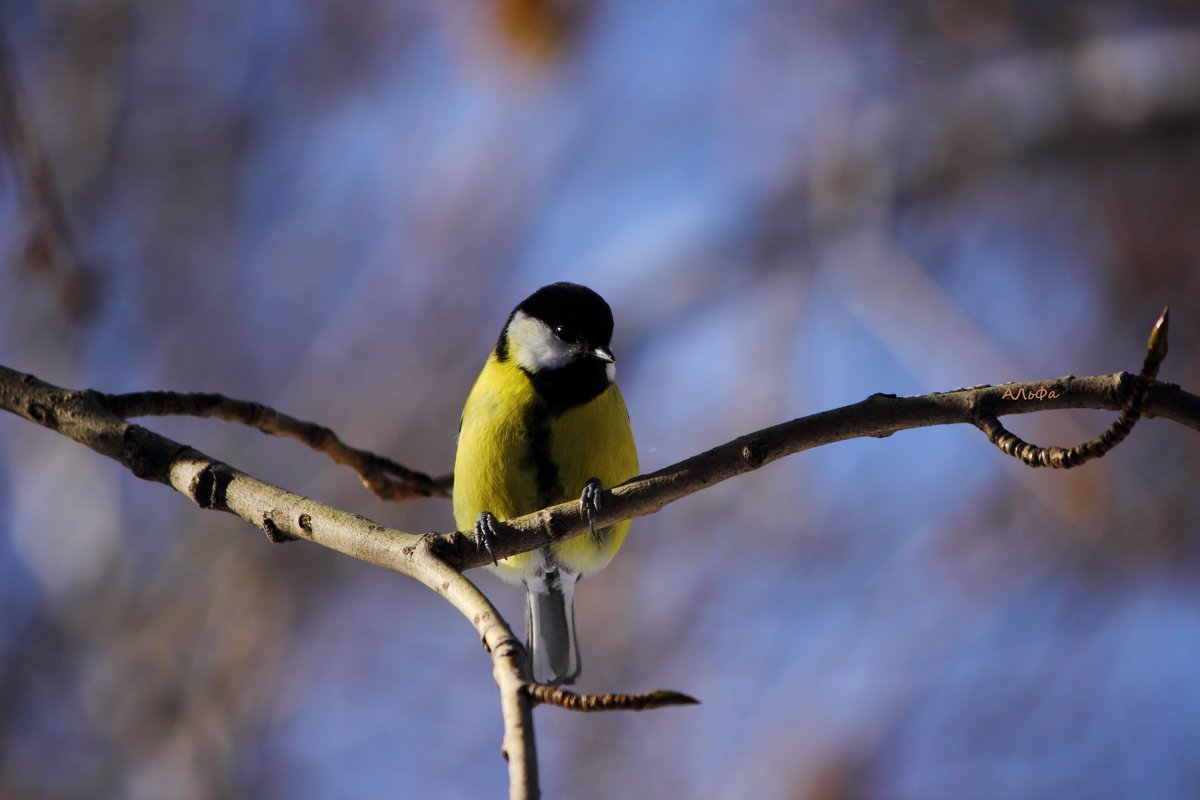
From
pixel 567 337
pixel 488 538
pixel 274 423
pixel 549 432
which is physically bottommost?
pixel 488 538

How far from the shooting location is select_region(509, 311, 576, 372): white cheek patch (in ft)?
10.5

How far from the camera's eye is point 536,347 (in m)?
3.29

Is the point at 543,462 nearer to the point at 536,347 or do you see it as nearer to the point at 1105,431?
the point at 536,347

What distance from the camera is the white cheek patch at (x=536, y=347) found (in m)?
3.19

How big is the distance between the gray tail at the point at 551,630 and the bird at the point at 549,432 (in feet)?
0.05

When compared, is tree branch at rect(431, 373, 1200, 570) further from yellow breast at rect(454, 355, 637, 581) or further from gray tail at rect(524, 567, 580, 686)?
gray tail at rect(524, 567, 580, 686)

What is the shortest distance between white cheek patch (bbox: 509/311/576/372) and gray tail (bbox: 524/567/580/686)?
76cm

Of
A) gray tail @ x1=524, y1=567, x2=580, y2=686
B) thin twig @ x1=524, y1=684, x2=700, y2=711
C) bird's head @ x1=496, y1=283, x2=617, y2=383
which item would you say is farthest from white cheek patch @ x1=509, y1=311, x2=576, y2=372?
thin twig @ x1=524, y1=684, x2=700, y2=711

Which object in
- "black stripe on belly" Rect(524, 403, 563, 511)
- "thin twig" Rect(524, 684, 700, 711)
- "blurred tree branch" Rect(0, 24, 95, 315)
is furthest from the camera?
"black stripe on belly" Rect(524, 403, 563, 511)

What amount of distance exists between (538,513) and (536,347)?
4.43 feet

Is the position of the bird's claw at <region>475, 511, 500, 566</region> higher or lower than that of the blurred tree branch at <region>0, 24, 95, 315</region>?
lower

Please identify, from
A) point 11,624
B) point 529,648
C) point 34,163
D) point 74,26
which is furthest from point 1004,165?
point 11,624

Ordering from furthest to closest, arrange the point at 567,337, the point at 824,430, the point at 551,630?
1. the point at 551,630
2. the point at 567,337
3. the point at 824,430

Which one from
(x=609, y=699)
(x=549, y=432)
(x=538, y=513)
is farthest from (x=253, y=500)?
(x=549, y=432)
